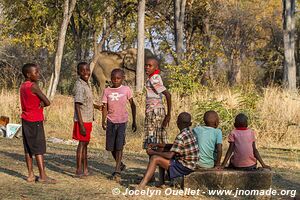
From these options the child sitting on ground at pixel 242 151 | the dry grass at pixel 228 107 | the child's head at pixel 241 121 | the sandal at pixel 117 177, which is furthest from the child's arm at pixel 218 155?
the dry grass at pixel 228 107

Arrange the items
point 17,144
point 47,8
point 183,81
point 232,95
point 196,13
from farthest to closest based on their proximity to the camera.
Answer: point 196,13 < point 47,8 < point 183,81 < point 232,95 < point 17,144

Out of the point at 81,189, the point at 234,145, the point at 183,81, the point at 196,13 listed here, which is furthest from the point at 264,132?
the point at 196,13

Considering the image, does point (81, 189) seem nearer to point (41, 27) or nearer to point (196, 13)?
point (41, 27)

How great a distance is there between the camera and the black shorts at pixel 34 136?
8484 millimetres

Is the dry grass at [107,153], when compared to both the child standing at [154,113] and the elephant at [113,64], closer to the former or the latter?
the child standing at [154,113]

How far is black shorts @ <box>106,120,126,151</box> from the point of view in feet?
29.5

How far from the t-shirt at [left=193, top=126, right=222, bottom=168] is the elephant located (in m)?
25.7

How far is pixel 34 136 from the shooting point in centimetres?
852

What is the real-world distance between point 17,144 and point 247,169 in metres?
6.53

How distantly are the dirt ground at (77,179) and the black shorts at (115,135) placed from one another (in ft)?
1.51

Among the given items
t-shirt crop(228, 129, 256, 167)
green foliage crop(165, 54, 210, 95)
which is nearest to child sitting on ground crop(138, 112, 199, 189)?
t-shirt crop(228, 129, 256, 167)

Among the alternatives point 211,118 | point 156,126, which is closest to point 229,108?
point 156,126

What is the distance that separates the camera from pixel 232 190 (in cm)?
824

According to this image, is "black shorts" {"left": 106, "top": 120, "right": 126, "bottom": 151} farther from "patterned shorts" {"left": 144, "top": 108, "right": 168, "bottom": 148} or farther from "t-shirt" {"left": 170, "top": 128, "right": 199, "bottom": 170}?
"t-shirt" {"left": 170, "top": 128, "right": 199, "bottom": 170}
